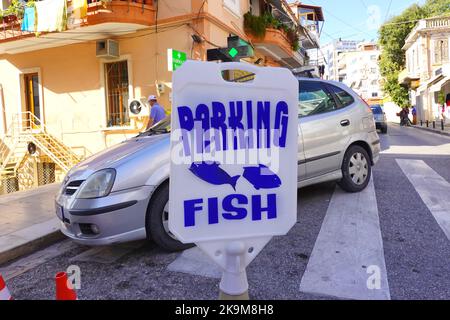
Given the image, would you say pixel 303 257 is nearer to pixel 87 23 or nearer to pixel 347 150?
pixel 347 150

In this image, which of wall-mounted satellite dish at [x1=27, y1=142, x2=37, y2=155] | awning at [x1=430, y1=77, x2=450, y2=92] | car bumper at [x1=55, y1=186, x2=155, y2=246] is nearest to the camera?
car bumper at [x1=55, y1=186, x2=155, y2=246]

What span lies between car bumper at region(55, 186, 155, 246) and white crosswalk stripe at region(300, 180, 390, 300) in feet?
5.09

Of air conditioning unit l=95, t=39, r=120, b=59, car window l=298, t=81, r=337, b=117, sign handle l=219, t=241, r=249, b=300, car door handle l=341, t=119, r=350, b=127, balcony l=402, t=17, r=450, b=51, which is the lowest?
sign handle l=219, t=241, r=249, b=300

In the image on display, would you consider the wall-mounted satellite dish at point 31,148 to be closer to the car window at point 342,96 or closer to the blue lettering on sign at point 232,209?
the car window at point 342,96

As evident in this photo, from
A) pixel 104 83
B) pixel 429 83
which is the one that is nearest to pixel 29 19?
pixel 104 83

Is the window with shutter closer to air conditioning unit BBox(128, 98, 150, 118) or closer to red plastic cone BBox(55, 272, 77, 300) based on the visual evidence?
air conditioning unit BBox(128, 98, 150, 118)

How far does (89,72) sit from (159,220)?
8647 mm

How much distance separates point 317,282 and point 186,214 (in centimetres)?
150

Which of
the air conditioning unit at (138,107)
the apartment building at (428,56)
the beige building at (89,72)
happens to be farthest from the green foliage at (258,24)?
the apartment building at (428,56)

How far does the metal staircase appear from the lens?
11033mm

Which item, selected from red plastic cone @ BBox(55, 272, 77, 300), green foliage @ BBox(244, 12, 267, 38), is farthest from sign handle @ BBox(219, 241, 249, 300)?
green foliage @ BBox(244, 12, 267, 38)

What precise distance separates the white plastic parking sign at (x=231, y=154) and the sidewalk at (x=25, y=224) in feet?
9.85

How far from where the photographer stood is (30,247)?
4.08 meters

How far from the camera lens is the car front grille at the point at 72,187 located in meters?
3.46
